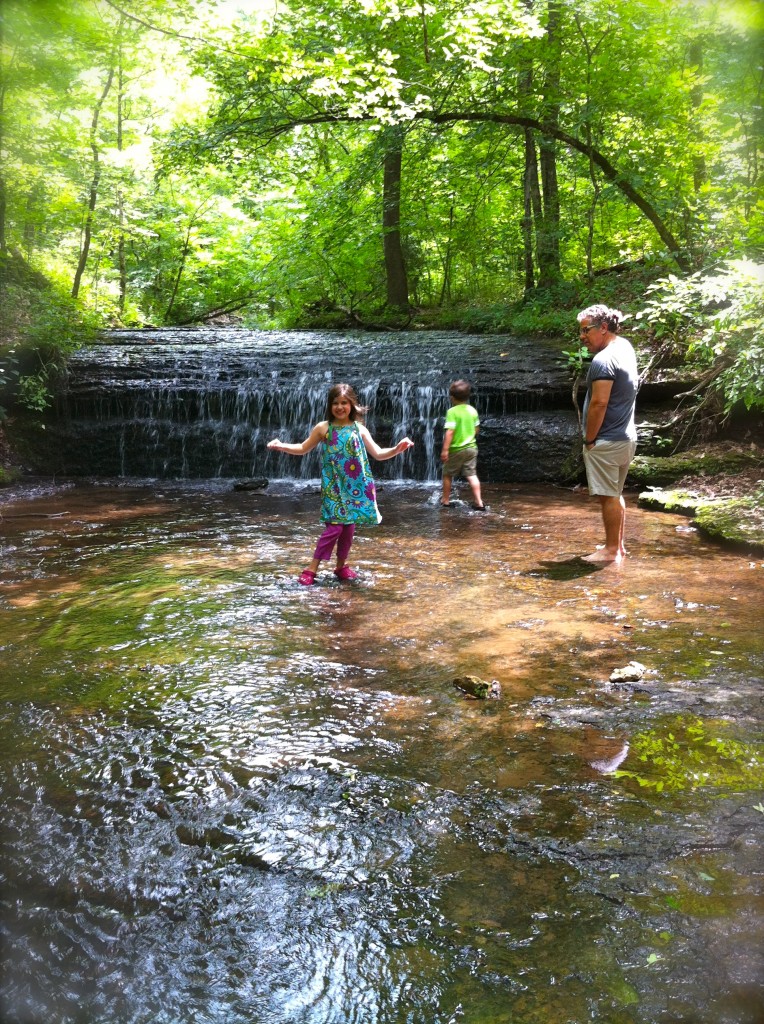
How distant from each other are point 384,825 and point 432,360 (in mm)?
12222

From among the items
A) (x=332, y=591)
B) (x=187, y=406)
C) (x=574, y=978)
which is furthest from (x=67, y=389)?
(x=574, y=978)

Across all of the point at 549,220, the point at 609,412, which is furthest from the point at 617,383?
the point at 549,220

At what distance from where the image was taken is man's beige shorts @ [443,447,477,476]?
973 centimetres

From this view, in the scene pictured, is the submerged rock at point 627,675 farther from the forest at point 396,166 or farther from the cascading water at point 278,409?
the cascading water at point 278,409

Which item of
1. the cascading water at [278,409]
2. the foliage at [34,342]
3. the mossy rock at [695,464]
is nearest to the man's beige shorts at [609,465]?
the mossy rock at [695,464]

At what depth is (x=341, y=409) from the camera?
6.14m

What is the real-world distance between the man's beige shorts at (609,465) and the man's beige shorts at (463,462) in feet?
10.4

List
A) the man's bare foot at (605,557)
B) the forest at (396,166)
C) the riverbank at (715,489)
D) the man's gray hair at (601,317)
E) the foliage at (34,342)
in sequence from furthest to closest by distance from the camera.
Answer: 1. the foliage at (34,342)
2. the riverbank at (715,489)
3. the man's bare foot at (605,557)
4. the man's gray hair at (601,317)
5. the forest at (396,166)

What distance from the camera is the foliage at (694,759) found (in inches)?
123

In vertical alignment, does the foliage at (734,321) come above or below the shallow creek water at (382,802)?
above

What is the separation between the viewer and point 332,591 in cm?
613

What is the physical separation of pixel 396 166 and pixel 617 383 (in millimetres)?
15225

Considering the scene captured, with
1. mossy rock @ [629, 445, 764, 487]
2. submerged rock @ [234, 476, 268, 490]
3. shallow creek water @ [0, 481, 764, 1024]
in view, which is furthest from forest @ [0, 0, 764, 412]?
submerged rock @ [234, 476, 268, 490]

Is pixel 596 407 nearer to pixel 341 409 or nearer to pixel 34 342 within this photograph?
pixel 341 409
